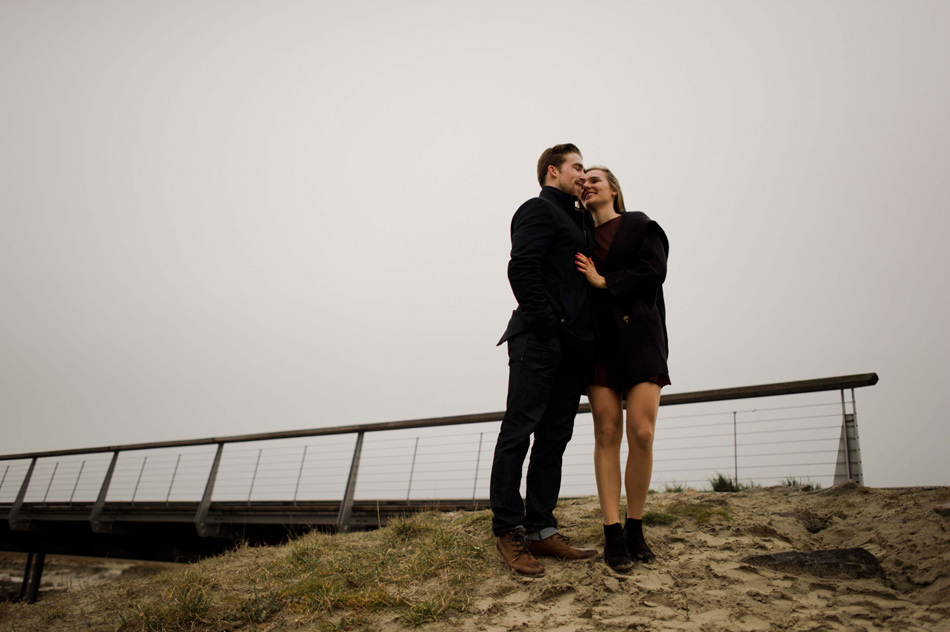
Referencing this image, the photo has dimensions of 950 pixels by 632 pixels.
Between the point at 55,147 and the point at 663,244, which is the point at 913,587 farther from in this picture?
the point at 55,147

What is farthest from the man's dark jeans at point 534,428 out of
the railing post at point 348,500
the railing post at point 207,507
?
the railing post at point 207,507

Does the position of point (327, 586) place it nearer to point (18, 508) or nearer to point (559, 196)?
point (559, 196)

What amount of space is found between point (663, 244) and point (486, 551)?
6.15 ft

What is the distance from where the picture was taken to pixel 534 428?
2.50m

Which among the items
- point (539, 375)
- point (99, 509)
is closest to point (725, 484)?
point (539, 375)

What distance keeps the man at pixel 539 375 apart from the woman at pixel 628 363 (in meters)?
0.10

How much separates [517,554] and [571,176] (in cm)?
196

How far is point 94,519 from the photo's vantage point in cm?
789

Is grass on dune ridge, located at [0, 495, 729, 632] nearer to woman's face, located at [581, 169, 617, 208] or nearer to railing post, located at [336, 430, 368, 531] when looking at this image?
railing post, located at [336, 430, 368, 531]

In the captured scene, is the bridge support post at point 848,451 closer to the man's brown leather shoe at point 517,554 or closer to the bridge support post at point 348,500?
the man's brown leather shoe at point 517,554

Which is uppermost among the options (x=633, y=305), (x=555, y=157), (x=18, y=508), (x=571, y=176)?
(x=555, y=157)

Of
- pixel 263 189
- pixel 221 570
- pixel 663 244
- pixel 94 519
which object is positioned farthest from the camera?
pixel 263 189

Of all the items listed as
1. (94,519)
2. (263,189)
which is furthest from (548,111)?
(94,519)

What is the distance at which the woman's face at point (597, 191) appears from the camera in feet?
9.03
